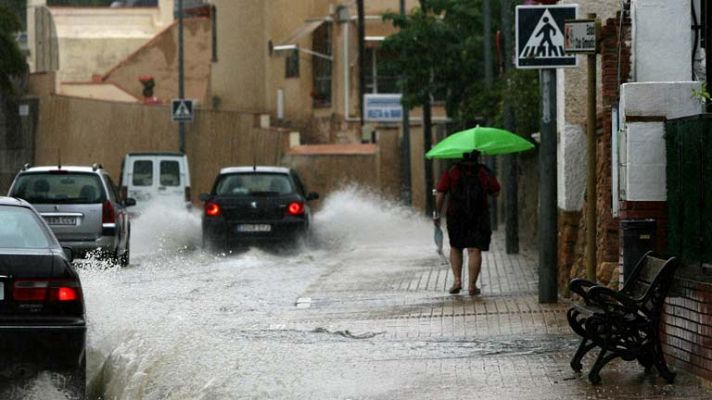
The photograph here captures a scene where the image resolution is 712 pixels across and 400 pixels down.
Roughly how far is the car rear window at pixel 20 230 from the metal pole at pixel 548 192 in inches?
257

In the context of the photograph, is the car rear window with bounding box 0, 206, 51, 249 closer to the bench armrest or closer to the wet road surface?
the wet road surface

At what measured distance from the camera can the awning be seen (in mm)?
56625

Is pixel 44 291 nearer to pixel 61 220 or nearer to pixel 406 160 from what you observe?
pixel 61 220

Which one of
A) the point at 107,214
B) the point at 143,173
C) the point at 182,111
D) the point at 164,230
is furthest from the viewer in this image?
the point at 182,111

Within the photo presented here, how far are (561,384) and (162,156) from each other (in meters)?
27.2

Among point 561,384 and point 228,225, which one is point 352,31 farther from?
point 561,384

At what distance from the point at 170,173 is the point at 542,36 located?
70.7ft

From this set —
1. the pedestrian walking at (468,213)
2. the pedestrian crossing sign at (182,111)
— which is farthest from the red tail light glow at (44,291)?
the pedestrian crossing sign at (182,111)

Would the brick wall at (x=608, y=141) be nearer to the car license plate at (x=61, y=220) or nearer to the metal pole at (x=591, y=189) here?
the metal pole at (x=591, y=189)

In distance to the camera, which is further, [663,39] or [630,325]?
[663,39]

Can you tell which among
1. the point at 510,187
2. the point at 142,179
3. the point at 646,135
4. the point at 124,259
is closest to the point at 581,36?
the point at 646,135

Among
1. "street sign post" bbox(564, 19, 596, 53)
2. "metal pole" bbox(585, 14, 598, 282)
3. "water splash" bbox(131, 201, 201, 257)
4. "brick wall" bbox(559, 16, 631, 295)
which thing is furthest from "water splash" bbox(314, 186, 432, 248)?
"street sign post" bbox(564, 19, 596, 53)

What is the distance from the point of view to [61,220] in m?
24.1

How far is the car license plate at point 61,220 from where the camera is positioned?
24.0 m
